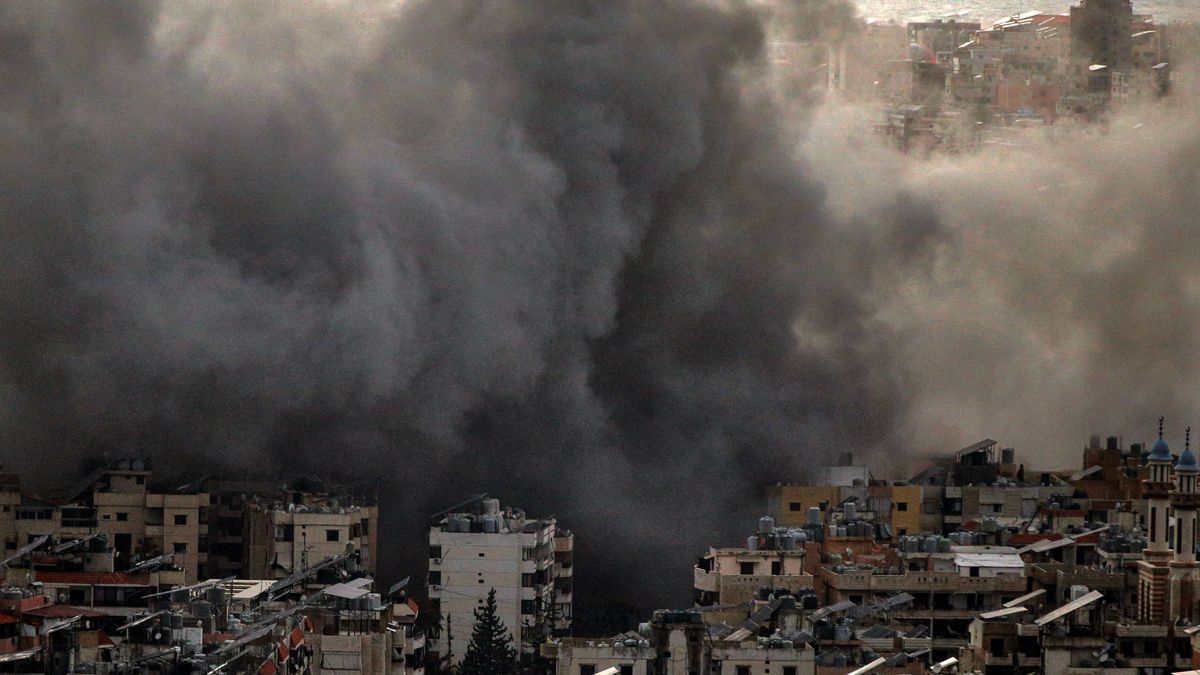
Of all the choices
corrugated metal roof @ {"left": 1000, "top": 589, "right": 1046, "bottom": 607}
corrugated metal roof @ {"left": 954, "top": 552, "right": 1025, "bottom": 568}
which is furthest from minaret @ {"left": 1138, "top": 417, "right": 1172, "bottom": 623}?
corrugated metal roof @ {"left": 954, "top": 552, "right": 1025, "bottom": 568}

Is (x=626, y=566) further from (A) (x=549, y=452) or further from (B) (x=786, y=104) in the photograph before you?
(B) (x=786, y=104)

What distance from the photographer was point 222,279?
56938 millimetres

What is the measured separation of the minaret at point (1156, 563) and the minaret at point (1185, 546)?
0.13m

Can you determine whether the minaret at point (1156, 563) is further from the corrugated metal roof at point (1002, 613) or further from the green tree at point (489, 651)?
the green tree at point (489, 651)

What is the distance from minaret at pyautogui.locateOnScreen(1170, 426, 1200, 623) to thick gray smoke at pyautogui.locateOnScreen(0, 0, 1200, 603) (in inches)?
413

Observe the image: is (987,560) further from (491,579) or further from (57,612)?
(57,612)

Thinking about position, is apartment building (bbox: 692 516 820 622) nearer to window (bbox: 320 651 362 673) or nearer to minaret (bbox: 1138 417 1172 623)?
minaret (bbox: 1138 417 1172 623)

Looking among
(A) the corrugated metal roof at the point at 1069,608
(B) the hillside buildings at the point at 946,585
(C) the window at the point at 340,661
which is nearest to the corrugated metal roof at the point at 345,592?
(C) the window at the point at 340,661

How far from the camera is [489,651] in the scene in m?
43.2

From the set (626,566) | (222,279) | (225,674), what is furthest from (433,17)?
(225,674)

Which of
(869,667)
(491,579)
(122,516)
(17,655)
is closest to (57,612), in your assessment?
(17,655)

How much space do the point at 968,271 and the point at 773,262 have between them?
9.11 m

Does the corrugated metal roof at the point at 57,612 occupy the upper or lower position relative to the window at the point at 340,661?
Result: upper

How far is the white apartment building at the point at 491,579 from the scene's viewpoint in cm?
4516
